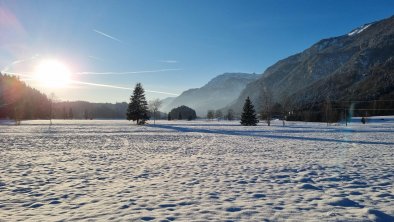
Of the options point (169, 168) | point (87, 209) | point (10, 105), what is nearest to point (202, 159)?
point (169, 168)

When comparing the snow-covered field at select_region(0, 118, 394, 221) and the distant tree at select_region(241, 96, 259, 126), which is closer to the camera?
the snow-covered field at select_region(0, 118, 394, 221)

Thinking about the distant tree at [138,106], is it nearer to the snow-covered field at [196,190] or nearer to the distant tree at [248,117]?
the distant tree at [248,117]

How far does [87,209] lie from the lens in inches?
287

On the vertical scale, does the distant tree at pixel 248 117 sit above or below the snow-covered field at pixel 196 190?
above

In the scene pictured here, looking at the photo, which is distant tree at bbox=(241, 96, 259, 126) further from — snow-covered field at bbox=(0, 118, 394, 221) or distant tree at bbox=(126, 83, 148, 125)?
snow-covered field at bbox=(0, 118, 394, 221)

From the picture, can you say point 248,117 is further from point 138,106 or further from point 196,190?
point 196,190

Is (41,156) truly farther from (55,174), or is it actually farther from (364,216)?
(364,216)


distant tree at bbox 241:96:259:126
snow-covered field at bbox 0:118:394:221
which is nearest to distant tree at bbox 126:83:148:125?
distant tree at bbox 241:96:259:126

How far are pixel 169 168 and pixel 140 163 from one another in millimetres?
2047

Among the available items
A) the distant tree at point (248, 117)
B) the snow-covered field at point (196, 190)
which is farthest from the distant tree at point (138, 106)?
the snow-covered field at point (196, 190)

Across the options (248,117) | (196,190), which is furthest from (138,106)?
(196,190)

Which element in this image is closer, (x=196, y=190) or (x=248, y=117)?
(x=196, y=190)

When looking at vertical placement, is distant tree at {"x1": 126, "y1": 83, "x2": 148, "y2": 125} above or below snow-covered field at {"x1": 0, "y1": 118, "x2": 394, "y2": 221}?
above

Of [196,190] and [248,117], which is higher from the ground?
[248,117]
